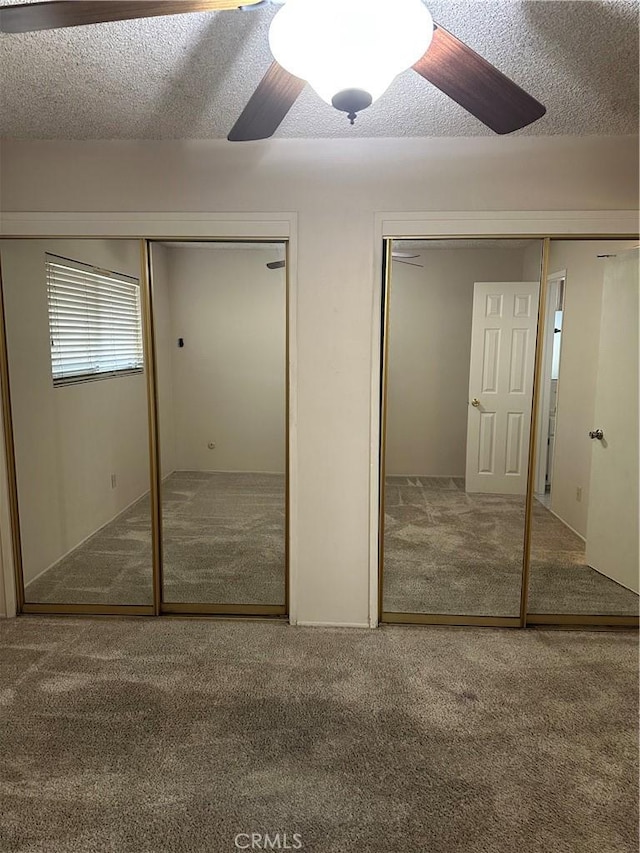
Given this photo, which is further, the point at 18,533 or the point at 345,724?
the point at 18,533

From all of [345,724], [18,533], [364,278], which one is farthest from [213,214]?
[345,724]

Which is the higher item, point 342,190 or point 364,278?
point 342,190

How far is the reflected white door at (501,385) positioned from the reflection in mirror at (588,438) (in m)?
0.09

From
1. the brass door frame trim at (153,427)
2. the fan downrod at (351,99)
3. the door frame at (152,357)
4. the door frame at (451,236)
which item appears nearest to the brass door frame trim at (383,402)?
the door frame at (451,236)

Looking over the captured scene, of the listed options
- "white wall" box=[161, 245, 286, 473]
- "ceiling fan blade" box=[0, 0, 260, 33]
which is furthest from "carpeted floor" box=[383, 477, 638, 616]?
"ceiling fan blade" box=[0, 0, 260, 33]

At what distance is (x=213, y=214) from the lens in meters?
2.62

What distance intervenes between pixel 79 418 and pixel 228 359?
2.83ft

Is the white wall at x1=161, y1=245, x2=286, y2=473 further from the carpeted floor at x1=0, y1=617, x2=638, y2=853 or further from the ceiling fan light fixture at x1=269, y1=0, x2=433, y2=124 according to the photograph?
the ceiling fan light fixture at x1=269, y1=0, x2=433, y2=124

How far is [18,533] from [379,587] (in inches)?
76.7

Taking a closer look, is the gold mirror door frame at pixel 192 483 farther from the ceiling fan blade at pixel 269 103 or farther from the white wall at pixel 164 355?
the ceiling fan blade at pixel 269 103

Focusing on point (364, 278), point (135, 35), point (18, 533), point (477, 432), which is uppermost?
point (135, 35)

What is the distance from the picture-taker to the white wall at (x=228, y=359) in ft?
8.88

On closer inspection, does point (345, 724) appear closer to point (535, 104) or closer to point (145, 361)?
point (145, 361)

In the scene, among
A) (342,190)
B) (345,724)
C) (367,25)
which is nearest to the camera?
(367,25)
